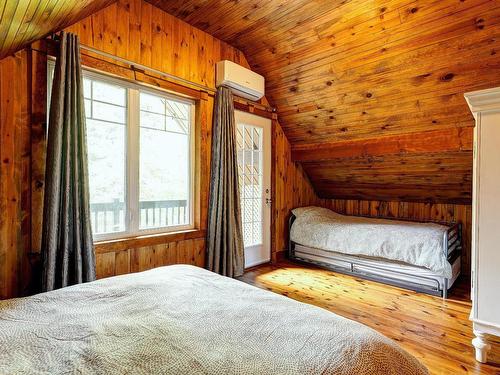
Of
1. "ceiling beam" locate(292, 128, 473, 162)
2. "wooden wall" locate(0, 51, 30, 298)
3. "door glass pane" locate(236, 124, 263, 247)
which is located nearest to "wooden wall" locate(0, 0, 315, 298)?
"wooden wall" locate(0, 51, 30, 298)

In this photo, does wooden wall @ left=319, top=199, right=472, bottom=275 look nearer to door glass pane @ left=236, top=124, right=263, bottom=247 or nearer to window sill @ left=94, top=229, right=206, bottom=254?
door glass pane @ left=236, top=124, right=263, bottom=247

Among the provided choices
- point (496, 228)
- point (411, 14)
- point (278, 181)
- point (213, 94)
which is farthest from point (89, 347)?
point (278, 181)

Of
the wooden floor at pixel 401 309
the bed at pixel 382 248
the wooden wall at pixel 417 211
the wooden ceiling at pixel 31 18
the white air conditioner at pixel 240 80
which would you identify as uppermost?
the white air conditioner at pixel 240 80

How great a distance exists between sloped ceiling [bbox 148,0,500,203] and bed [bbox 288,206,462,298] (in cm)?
74

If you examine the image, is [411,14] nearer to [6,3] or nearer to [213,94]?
[213,94]

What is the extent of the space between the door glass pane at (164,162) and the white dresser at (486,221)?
2501 mm

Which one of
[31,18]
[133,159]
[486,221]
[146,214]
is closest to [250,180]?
[146,214]

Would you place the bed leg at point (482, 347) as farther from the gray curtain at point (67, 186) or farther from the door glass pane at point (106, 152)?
the door glass pane at point (106, 152)

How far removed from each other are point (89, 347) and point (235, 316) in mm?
485

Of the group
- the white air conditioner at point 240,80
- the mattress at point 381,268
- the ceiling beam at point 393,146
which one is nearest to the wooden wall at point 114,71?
the white air conditioner at point 240,80

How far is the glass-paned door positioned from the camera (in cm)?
371

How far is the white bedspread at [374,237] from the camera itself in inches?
116

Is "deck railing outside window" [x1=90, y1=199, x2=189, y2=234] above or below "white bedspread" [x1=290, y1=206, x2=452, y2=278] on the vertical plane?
above

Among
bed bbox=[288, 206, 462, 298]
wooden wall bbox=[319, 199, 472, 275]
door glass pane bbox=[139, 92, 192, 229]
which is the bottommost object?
bed bbox=[288, 206, 462, 298]
